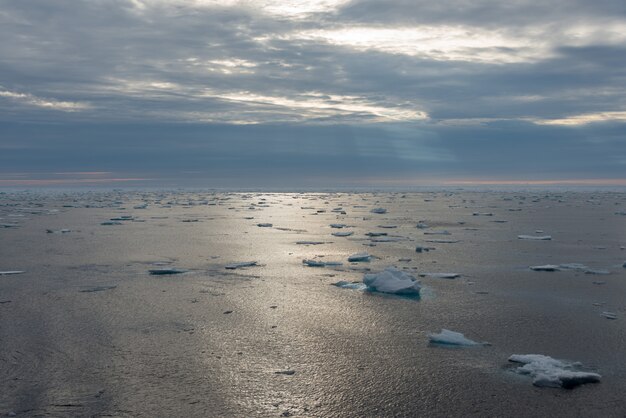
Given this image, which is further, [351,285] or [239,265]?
[239,265]

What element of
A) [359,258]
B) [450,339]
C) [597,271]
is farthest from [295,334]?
[597,271]

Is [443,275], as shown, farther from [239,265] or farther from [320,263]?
[239,265]

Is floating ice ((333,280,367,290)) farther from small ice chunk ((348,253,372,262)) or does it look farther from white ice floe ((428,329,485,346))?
white ice floe ((428,329,485,346))

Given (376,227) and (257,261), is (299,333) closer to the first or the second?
(257,261)

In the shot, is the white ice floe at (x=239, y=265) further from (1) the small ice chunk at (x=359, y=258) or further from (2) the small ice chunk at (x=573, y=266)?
(2) the small ice chunk at (x=573, y=266)

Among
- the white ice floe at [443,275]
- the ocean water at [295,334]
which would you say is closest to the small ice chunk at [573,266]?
the ocean water at [295,334]

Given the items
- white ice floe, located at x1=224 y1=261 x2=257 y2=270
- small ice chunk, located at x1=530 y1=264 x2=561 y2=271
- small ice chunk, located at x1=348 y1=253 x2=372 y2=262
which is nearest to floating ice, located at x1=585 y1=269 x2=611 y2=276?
small ice chunk, located at x1=530 y1=264 x2=561 y2=271
